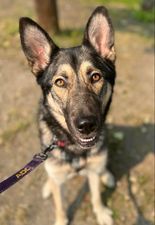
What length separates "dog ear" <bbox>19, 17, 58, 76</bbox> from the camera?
149 inches

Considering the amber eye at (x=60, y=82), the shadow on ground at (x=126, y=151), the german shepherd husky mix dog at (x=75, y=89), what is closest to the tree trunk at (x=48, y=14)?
the shadow on ground at (x=126, y=151)

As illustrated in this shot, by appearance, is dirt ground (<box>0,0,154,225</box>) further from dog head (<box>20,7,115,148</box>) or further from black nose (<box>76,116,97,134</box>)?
black nose (<box>76,116,97,134</box>)

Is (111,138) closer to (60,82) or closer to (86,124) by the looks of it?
(60,82)

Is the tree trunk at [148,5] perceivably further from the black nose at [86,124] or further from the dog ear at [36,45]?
the black nose at [86,124]

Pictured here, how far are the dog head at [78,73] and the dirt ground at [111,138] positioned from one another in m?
1.52

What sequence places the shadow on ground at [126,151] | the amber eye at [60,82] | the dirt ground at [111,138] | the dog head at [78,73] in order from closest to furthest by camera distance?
the dog head at [78,73], the amber eye at [60,82], the dirt ground at [111,138], the shadow on ground at [126,151]

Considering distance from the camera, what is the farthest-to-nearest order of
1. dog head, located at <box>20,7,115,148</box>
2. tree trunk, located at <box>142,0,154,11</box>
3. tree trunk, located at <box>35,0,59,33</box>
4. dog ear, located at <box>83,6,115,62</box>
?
tree trunk, located at <box>142,0,154,11</box> → tree trunk, located at <box>35,0,59,33</box> → dog ear, located at <box>83,6,115,62</box> → dog head, located at <box>20,7,115,148</box>

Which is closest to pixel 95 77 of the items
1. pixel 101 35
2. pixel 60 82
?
pixel 60 82

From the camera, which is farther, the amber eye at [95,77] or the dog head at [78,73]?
the amber eye at [95,77]

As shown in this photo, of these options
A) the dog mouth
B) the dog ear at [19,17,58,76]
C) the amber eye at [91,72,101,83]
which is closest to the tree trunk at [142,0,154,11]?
the dog ear at [19,17,58,76]

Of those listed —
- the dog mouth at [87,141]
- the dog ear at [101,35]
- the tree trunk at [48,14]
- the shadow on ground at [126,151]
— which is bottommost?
the shadow on ground at [126,151]

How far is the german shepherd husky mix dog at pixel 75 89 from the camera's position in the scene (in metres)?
3.61

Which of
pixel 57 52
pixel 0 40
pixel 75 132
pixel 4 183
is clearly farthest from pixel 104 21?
pixel 0 40

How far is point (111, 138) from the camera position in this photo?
19.6ft
